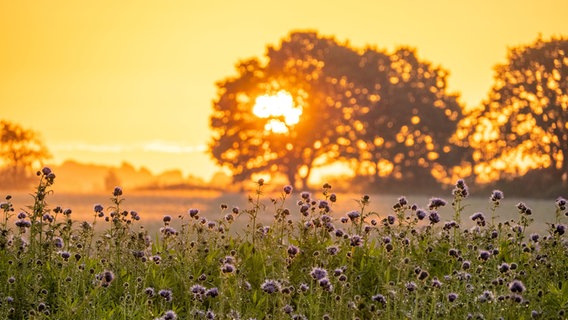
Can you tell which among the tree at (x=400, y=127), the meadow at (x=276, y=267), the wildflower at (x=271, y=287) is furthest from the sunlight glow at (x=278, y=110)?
the wildflower at (x=271, y=287)

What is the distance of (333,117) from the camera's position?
59.1m

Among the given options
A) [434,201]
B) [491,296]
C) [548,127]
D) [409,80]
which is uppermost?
[409,80]

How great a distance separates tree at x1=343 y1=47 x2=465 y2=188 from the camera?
5841cm

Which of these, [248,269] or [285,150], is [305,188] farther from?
[248,269]

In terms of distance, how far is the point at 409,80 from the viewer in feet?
203

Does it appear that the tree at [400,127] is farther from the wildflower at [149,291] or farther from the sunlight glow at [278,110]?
the wildflower at [149,291]

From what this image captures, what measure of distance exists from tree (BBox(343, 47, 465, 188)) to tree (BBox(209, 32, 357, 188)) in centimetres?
163

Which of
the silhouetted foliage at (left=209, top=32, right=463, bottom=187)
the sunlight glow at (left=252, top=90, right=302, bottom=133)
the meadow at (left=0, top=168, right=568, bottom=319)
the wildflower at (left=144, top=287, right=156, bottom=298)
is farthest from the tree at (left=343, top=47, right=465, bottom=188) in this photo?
the wildflower at (left=144, top=287, right=156, bottom=298)

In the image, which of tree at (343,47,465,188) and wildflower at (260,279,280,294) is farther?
tree at (343,47,465,188)

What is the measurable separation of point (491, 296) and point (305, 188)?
5047 cm

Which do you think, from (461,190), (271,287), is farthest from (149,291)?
(461,190)

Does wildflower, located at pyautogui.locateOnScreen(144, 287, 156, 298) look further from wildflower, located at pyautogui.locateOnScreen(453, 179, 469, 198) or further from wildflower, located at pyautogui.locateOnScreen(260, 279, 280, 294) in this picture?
wildflower, located at pyautogui.locateOnScreen(453, 179, 469, 198)

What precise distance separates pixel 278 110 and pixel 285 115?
60 centimetres

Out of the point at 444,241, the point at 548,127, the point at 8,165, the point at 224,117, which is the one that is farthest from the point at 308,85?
the point at 444,241
